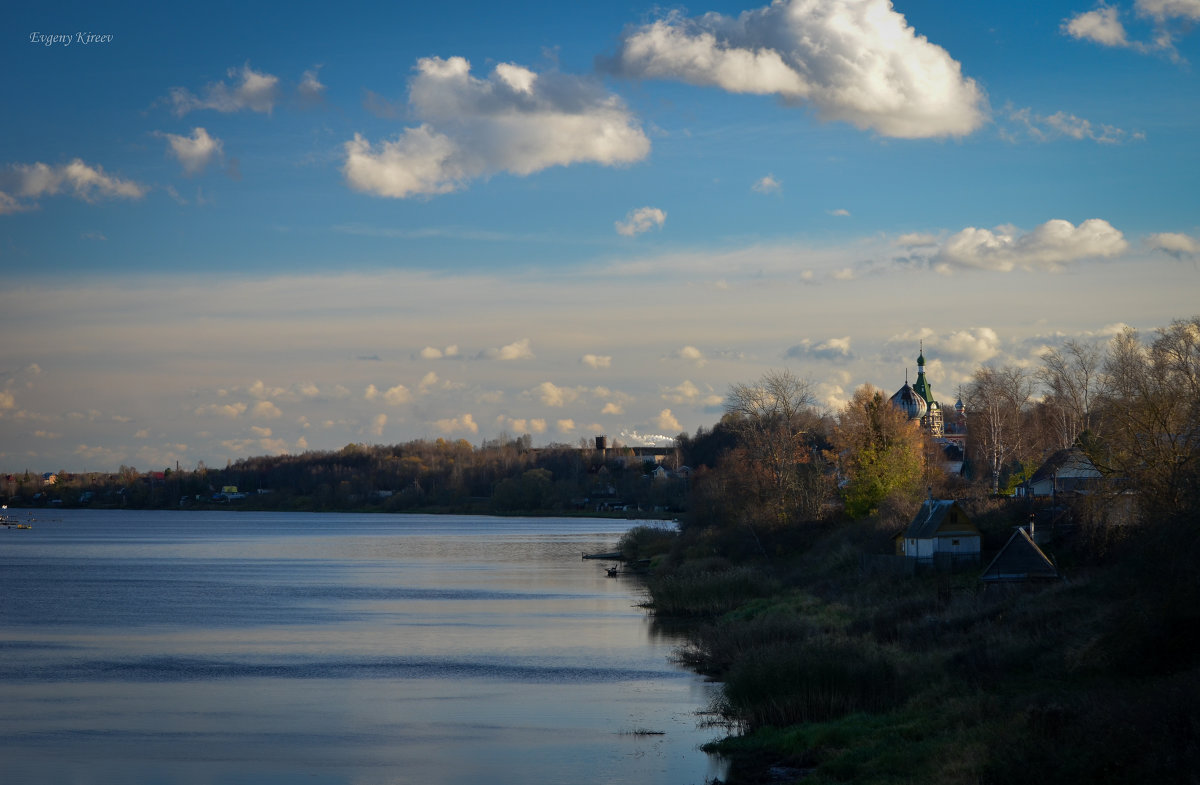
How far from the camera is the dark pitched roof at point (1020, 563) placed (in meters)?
40.8

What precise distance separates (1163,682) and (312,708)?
1985 cm

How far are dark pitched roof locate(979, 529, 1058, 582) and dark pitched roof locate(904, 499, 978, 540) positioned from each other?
5.41 metres

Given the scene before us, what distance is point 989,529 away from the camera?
5031 cm

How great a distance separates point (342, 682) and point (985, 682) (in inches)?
712

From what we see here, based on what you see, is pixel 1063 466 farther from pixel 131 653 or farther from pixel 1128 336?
pixel 131 653

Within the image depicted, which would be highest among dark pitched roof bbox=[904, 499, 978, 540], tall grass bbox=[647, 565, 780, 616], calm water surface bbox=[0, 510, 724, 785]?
dark pitched roof bbox=[904, 499, 978, 540]

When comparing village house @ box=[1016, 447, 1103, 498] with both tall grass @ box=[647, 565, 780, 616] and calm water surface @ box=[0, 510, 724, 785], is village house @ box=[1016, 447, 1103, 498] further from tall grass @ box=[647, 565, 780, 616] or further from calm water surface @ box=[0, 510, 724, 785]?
calm water surface @ box=[0, 510, 724, 785]

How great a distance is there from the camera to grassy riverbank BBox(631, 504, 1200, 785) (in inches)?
667

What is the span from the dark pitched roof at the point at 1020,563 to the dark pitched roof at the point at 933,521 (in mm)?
5410

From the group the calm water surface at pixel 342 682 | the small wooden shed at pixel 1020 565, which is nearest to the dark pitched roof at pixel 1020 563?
the small wooden shed at pixel 1020 565

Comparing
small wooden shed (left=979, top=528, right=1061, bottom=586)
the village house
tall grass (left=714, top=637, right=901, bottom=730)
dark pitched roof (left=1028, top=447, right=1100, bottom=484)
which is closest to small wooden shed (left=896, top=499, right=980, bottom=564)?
small wooden shed (left=979, top=528, right=1061, bottom=586)

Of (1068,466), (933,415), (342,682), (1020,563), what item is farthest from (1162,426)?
(933,415)

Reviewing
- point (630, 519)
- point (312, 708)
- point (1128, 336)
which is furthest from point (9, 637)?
point (630, 519)

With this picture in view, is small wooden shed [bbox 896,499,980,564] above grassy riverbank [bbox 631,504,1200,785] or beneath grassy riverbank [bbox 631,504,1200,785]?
above
